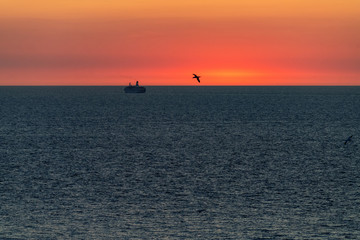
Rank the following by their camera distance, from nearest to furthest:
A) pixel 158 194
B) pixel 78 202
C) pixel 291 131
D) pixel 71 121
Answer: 1. pixel 78 202
2. pixel 158 194
3. pixel 291 131
4. pixel 71 121

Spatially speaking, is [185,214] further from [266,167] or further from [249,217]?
[266,167]

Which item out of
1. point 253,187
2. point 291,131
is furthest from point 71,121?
point 253,187

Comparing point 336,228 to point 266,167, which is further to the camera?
point 266,167

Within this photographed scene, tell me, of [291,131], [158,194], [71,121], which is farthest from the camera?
[71,121]

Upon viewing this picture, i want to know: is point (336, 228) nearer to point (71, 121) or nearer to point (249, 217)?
point (249, 217)

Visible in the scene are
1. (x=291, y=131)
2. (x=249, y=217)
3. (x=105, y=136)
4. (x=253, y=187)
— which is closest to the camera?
(x=249, y=217)

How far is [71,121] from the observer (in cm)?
10750

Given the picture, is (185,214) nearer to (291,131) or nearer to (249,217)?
(249,217)

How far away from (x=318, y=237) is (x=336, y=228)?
2301 mm

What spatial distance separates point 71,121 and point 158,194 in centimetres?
7419

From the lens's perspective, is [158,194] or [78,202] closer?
[78,202]

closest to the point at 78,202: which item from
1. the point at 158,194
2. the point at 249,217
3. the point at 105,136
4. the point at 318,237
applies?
the point at 158,194

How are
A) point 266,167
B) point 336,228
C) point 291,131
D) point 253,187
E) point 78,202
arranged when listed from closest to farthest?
point 336,228 → point 78,202 → point 253,187 → point 266,167 → point 291,131

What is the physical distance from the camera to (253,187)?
39.2 meters
